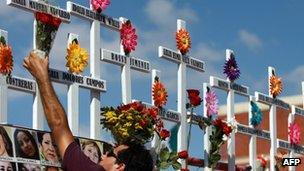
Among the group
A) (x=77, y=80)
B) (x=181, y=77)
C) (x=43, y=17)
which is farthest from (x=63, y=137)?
(x=181, y=77)

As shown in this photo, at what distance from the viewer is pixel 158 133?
11828 mm

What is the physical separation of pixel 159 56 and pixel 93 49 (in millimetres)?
1887

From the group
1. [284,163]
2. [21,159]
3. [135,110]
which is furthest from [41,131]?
[284,163]

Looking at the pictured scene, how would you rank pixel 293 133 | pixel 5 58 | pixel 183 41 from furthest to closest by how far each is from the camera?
1. pixel 293 133
2. pixel 183 41
3. pixel 5 58

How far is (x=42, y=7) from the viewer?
1066 cm

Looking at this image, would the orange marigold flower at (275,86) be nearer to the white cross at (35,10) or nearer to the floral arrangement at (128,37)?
the floral arrangement at (128,37)

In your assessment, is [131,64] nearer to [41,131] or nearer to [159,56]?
[159,56]

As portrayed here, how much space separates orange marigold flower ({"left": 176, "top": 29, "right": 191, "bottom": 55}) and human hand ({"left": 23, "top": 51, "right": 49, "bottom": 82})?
11486mm

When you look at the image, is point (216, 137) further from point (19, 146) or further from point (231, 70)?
point (19, 146)

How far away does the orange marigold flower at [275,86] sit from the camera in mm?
17906

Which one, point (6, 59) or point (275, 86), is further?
point (275, 86)

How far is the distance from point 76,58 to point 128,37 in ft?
5.16

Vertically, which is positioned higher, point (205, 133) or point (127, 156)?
point (205, 133)

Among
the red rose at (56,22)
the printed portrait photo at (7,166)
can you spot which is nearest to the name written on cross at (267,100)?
the red rose at (56,22)
